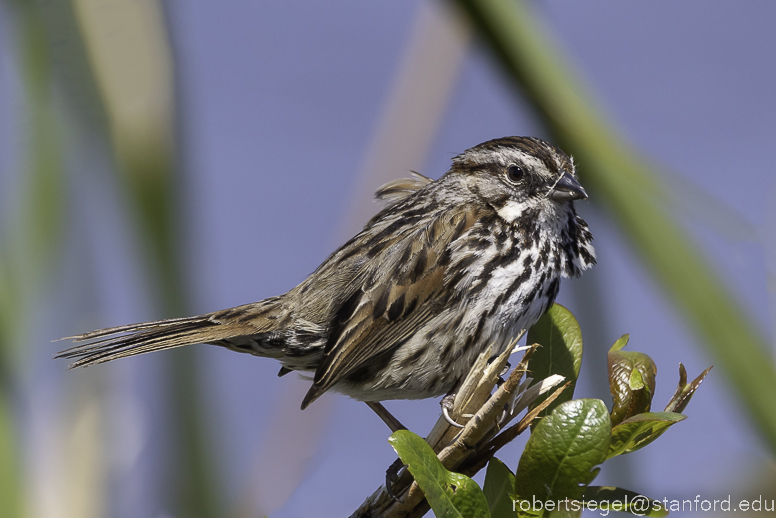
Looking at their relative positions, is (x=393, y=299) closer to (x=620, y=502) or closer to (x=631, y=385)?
(x=631, y=385)

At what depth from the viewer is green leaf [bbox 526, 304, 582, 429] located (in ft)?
6.38

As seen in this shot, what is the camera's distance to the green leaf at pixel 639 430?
5.01 ft

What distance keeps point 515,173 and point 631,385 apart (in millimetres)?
1667

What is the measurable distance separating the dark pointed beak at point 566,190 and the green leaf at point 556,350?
105cm

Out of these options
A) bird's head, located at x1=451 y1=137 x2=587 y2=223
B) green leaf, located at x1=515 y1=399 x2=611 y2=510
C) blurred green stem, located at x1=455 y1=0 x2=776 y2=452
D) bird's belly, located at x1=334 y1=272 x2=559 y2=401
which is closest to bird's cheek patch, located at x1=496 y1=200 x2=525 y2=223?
bird's head, located at x1=451 y1=137 x2=587 y2=223

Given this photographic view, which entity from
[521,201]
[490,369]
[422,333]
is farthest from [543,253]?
[490,369]

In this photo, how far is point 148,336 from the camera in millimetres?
2844

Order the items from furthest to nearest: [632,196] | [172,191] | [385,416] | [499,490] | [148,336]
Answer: [385,416], [148,336], [499,490], [632,196], [172,191]

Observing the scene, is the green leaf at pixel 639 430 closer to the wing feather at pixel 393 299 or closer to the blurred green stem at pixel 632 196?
the blurred green stem at pixel 632 196

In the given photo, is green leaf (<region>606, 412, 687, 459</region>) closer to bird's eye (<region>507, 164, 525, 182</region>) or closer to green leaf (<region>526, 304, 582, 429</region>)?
green leaf (<region>526, 304, 582, 429</region>)

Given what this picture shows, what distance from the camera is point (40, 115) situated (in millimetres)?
1488

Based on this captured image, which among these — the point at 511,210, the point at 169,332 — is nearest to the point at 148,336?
the point at 169,332

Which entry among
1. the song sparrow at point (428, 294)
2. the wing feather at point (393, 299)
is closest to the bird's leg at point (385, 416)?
the song sparrow at point (428, 294)

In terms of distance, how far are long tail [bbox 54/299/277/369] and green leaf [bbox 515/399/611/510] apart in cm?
121
